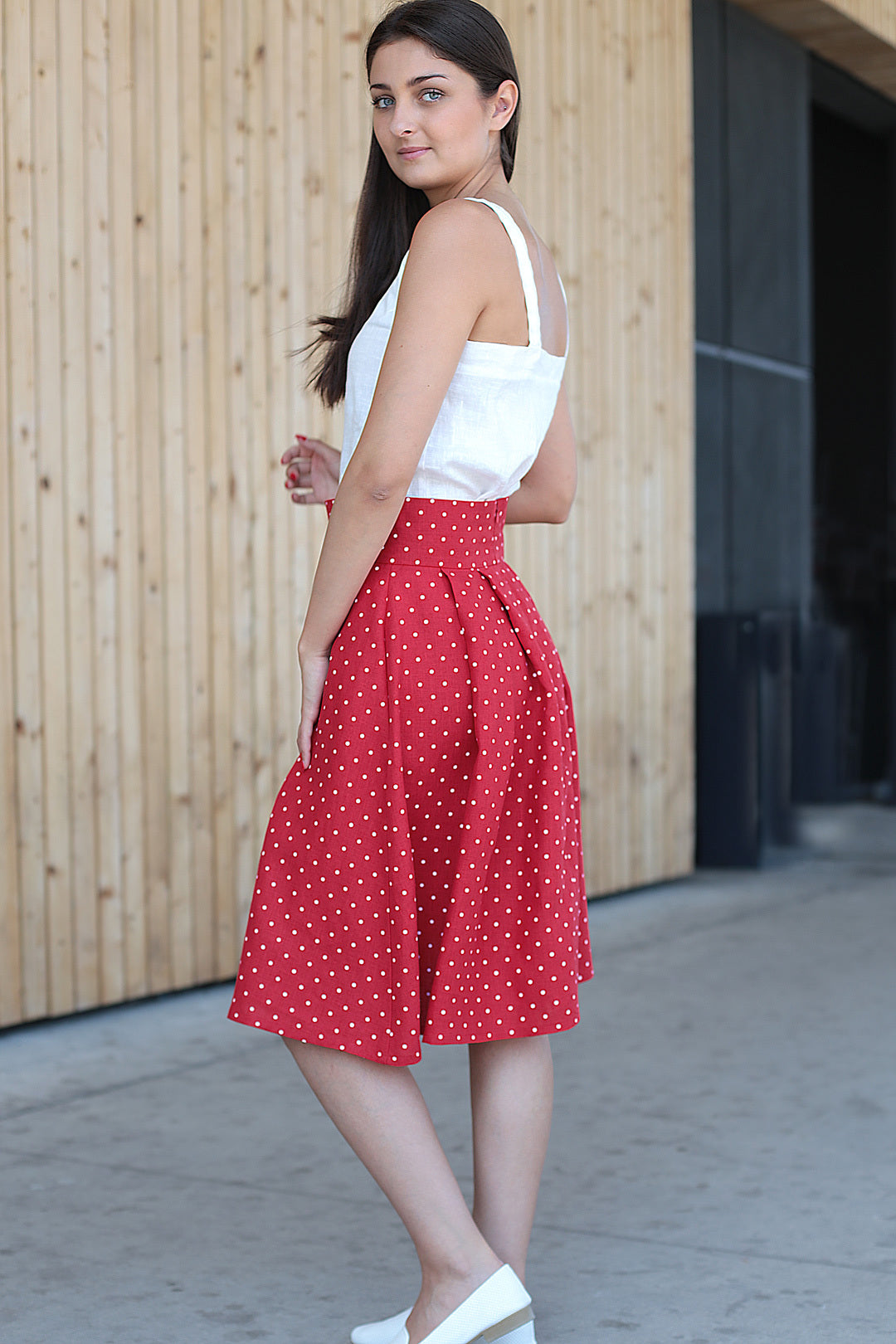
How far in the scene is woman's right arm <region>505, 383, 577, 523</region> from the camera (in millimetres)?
2191

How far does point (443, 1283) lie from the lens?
184 centimetres

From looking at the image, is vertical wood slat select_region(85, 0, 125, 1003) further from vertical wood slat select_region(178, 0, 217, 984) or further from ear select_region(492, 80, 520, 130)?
ear select_region(492, 80, 520, 130)

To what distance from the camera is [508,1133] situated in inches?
76.4

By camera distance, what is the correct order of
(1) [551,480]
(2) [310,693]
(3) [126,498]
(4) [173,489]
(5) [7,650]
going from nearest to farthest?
1. (2) [310,693]
2. (1) [551,480]
3. (5) [7,650]
4. (3) [126,498]
5. (4) [173,489]

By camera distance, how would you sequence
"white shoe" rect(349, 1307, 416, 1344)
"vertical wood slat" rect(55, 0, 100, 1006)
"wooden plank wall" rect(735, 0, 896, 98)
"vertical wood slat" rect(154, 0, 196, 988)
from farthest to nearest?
"wooden plank wall" rect(735, 0, 896, 98) → "vertical wood slat" rect(154, 0, 196, 988) → "vertical wood slat" rect(55, 0, 100, 1006) → "white shoe" rect(349, 1307, 416, 1344)

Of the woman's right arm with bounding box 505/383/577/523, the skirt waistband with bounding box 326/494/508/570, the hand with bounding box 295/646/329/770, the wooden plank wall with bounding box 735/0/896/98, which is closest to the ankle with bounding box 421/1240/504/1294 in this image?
the hand with bounding box 295/646/329/770

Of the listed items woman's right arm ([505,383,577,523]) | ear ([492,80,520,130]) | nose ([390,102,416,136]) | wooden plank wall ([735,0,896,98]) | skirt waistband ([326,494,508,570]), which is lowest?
skirt waistband ([326,494,508,570])

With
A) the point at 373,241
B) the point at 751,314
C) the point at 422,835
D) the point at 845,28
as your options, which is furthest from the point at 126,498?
the point at 845,28

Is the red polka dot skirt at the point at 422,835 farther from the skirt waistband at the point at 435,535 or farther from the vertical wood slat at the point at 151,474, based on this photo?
the vertical wood slat at the point at 151,474

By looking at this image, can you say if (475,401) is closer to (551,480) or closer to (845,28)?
(551,480)

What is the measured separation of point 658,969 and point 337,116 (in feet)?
7.88

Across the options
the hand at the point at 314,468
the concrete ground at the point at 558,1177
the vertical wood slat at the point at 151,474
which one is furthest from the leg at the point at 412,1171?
the vertical wood slat at the point at 151,474

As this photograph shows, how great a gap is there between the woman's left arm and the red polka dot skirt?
9 centimetres

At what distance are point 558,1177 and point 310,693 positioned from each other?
1.21 m
